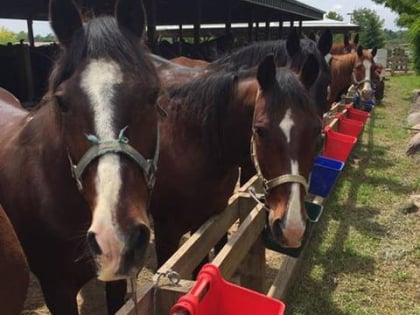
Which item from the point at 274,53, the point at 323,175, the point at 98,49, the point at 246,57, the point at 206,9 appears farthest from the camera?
the point at 206,9

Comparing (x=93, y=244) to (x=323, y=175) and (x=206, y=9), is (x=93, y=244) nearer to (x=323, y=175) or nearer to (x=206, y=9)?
(x=323, y=175)

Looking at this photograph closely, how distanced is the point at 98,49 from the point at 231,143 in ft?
4.05

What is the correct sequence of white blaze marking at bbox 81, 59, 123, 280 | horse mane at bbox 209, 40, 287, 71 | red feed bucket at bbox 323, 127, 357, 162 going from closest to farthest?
white blaze marking at bbox 81, 59, 123, 280
horse mane at bbox 209, 40, 287, 71
red feed bucket at bbox 323, 127, 357, 162

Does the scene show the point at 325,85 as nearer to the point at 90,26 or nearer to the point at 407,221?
the point at 407,221

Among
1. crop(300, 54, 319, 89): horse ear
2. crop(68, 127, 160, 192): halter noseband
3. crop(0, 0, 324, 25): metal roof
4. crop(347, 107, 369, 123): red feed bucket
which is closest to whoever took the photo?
crop(68, 127, 160, 192): halter noseband

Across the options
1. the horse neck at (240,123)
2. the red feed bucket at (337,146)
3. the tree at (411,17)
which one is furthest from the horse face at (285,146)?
the tree at (411,17)

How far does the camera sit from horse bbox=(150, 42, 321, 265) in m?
2.22

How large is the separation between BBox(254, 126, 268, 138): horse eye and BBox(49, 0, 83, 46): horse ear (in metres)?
1.01

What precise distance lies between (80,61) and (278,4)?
11.7 metres

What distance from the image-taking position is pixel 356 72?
8750mm

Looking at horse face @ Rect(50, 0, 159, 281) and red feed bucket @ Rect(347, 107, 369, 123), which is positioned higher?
horse face @ Rect(50, 0, 159, 281)

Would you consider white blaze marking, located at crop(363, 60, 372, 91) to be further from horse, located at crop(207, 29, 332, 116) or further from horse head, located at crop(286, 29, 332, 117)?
horse, located at crop(207, 29, 332, 116)

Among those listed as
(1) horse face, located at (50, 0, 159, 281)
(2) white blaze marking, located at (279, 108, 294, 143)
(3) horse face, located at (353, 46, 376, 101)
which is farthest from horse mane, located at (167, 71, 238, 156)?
(3) horse face, located at (353, 46, 376, 101)

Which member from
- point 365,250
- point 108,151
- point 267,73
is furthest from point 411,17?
point 108,151
